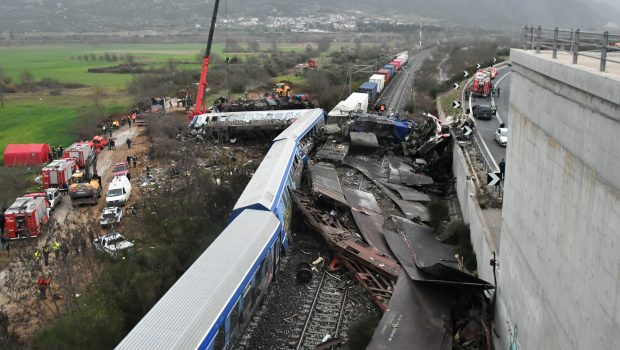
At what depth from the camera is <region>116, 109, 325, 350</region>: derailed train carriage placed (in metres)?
9.50

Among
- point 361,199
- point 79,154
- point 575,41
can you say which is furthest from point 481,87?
point 575,41

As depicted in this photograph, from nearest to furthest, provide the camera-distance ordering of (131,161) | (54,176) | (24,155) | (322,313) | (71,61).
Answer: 1. (322,313)
2. (54,176)
3. (131,161)
4. (24,155)
5. (71,61)

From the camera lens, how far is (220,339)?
10.5m

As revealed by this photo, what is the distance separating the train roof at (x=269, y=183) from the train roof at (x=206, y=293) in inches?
48.9

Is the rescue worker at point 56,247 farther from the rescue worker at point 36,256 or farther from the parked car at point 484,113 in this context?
the parked car at point 484,113

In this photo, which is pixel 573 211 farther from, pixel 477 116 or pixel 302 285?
pixel 477 116

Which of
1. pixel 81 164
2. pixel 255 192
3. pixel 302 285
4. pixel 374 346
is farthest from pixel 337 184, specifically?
pixel 81 164

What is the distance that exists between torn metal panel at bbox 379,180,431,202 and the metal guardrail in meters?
11.4

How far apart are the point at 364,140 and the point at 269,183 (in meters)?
13.1

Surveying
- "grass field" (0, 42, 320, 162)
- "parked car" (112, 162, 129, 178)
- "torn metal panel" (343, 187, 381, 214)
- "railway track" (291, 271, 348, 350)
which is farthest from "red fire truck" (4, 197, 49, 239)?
"grass field" (0, 42, 320, 162)

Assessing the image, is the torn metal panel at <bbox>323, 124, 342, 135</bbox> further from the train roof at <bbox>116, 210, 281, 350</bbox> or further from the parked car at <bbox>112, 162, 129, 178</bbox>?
the train roof at <bbox>116, 210, 281, 350</bbox>

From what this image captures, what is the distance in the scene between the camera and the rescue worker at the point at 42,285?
1581 cm

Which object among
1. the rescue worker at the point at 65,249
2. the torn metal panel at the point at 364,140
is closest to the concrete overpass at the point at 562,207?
the rescue worker at the point at 65,249

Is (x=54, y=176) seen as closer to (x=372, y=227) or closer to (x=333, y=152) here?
(x=333, y=152)
